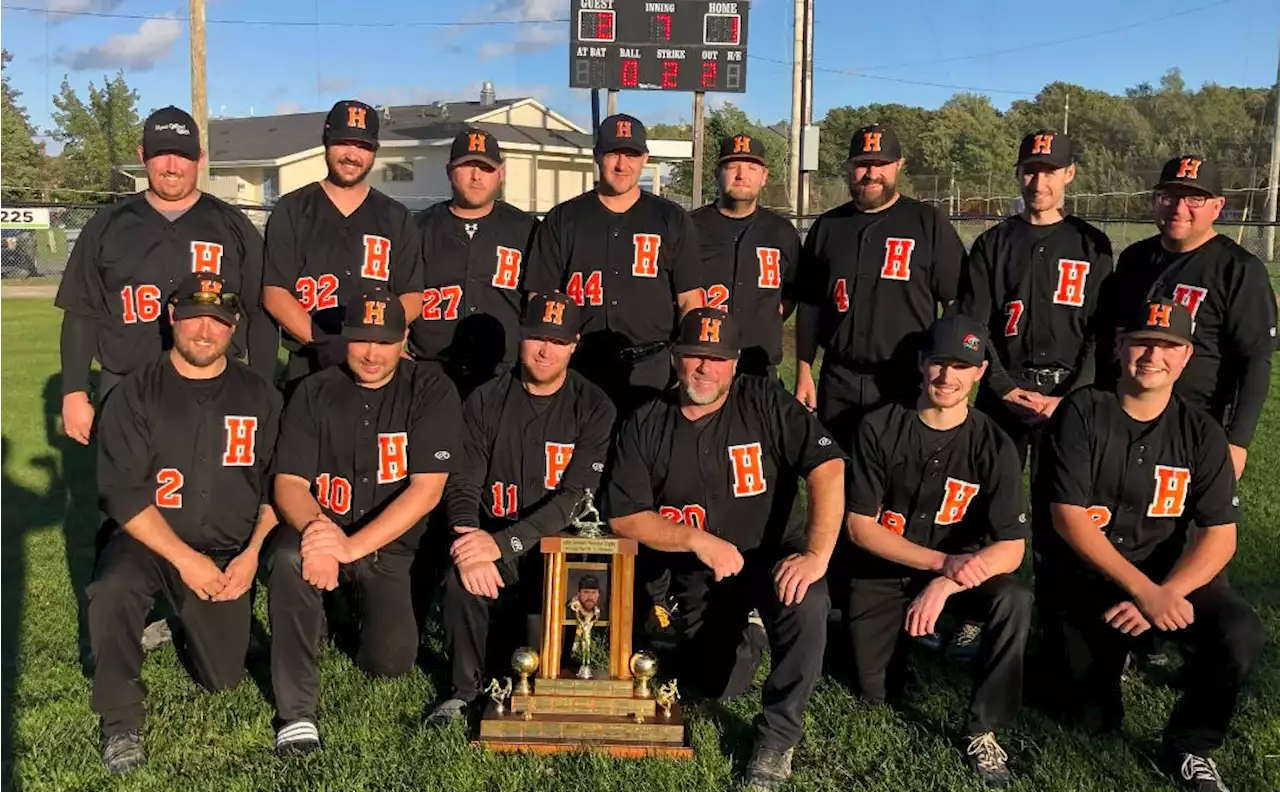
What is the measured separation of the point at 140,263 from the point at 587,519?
254cm

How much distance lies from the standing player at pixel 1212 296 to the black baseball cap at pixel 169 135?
4.54m

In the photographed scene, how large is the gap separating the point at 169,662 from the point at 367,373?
1668 mm

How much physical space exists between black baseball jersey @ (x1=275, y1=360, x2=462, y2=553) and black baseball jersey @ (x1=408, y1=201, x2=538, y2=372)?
1120mm

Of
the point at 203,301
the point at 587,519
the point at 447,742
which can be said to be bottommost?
the point at 447,742

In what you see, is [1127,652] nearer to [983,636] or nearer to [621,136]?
[983,636]

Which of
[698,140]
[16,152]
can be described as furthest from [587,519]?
[16,152]

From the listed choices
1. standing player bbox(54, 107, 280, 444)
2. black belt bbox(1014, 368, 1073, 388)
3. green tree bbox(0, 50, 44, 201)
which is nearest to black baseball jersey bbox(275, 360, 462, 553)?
standing player bbox(54, 107, 280, 444)

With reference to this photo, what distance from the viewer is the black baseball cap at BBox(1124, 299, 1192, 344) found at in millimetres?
4312

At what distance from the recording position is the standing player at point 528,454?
15.4 feet

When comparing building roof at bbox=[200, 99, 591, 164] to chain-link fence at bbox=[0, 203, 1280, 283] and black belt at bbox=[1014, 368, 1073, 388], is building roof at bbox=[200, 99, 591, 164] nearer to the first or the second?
chain-link fence at bbox=[0, 203, 1280, 283]

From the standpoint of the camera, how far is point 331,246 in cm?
557

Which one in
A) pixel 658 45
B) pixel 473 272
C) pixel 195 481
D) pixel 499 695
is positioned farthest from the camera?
pixel 658 45

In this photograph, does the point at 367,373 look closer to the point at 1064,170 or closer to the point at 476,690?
the point at 476,690

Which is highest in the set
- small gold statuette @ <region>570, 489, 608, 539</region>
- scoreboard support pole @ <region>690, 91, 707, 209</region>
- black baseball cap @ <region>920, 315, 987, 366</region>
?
scoreboard support pole @ <region>690, 91, 707, 209</region>
